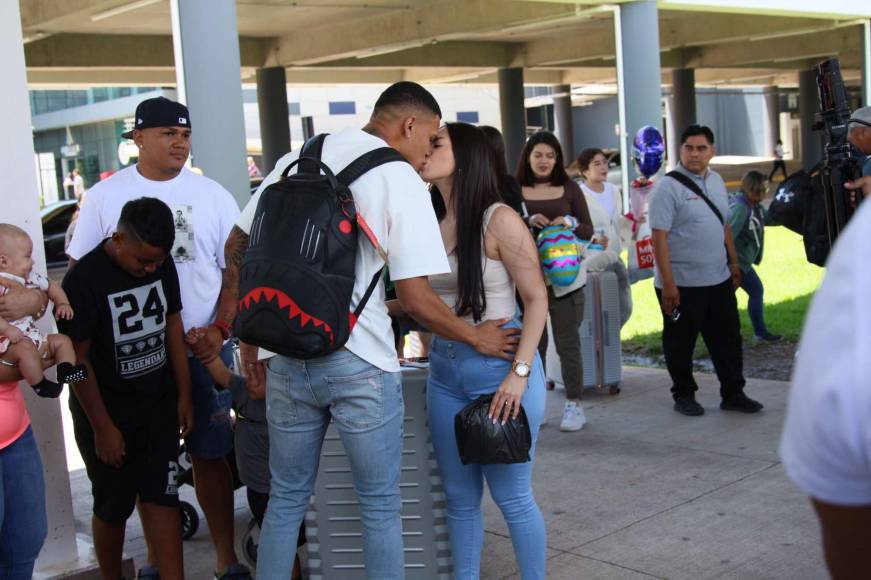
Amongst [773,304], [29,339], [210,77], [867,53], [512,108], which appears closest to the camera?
[29,339]

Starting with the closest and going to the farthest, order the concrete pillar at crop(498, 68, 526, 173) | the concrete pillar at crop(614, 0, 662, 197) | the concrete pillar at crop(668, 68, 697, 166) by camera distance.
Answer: the concrete pillar at crop(614, 0, 662, 197) < the concrete pillar at crop(498, 68, 526, 173) < the concrete pillar at crop(668, 68, 697, 166)

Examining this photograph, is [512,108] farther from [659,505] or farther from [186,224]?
[186,224]

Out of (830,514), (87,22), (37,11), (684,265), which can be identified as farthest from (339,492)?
(87,22)

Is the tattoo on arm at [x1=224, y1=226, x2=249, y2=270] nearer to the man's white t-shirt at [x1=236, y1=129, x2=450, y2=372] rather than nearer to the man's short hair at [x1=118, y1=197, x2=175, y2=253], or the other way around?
the man's short hair at [x1=118, y1=197, x2=175, y2=253]

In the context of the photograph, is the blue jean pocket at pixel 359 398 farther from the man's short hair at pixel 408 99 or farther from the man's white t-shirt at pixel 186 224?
the man's white t-shirt at pixel 186 224

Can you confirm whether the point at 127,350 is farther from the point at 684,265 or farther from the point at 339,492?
the point at 684,265

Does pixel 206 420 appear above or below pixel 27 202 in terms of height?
below

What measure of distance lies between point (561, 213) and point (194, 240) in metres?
3.10

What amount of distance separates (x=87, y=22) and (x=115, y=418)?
1442 centimetres

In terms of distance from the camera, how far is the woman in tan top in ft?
22.1

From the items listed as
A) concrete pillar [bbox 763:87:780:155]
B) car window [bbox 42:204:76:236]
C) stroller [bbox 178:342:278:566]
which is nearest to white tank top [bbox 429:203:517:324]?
stroller [bbox 178:342:278:566]

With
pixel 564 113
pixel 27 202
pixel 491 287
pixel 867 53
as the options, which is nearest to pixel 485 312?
pixel 491 287

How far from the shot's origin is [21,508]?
3.49m

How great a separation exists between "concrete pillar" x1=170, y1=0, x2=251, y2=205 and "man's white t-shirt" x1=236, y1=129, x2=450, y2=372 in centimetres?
574
